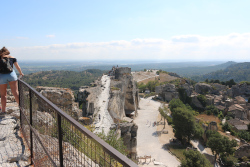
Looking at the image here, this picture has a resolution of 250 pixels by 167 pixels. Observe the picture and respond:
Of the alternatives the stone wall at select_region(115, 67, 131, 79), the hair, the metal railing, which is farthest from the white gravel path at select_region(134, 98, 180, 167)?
the hair

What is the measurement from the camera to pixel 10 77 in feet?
16.8

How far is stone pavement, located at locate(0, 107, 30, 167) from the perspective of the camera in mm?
3637

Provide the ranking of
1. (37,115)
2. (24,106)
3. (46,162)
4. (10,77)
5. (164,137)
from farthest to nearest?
(164,137)
(10,77)
(24,106)
(37,115)
(46,162)

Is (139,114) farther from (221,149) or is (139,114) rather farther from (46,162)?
(46,162)

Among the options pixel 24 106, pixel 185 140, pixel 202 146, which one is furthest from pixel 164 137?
pixel 24 106

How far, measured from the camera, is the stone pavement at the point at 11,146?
3637mm

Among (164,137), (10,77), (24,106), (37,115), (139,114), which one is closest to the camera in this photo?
(37,115)

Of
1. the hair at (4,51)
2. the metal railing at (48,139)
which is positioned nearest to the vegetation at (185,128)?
the metal railing at (48,139)

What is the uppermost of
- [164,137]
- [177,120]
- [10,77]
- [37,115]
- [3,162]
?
[10,77]

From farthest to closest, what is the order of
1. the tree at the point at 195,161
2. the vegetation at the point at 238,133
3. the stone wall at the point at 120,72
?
the vegetation at the point at 238,133, the stone wall at the point at 120,72, the tree at the point at 195,161

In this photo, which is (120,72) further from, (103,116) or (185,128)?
(103,116)

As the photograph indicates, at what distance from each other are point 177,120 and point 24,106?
2537cm

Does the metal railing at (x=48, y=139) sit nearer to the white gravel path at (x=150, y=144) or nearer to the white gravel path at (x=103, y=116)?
the white gravel path at (x=103, y=116)

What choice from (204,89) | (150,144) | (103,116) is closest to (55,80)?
(204,89)
